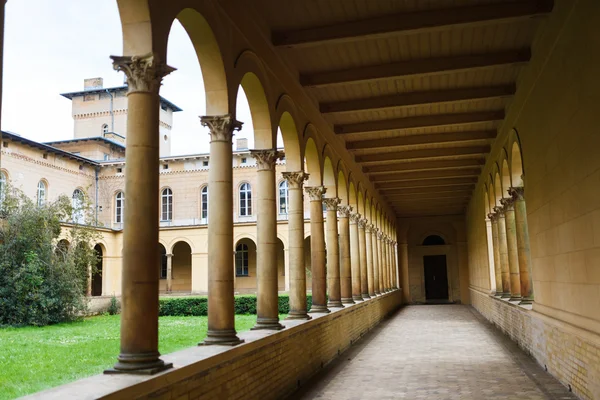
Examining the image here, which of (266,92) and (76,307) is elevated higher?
Answer: (266,92)

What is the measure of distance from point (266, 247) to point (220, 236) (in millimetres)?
1763

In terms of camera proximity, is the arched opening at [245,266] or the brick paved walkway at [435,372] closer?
the brick paved walkway at [435,372]

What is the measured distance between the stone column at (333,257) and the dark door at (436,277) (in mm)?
22959

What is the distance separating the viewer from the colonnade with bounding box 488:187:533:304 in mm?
12359

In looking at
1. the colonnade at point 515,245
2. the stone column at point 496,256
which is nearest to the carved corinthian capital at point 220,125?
the colonnade at point 515,245

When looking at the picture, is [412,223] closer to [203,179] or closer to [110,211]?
[203,179]

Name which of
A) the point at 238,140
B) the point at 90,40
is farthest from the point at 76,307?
the point at 90,40

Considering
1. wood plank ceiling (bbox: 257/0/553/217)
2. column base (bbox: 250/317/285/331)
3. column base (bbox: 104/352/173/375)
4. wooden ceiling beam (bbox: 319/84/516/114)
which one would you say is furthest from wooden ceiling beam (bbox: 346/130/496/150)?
column base (bbox: 104/352/173/375)

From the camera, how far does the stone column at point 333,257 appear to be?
13.0 meters

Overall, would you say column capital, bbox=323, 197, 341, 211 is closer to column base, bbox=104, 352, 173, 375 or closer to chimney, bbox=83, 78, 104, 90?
column base, bbox=104, 352, 173, 375

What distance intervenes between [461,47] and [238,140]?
32.8m

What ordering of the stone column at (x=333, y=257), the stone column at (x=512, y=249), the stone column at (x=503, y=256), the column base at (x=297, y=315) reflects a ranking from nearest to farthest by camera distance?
the column base at (x=297, y=315), the stone column at (x=333, y=257), the stone column at (x=512, y=249), the stone column at (x=503, y=256)

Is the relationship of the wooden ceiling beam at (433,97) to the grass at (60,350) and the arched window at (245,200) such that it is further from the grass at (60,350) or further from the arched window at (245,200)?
Answer: the arched window at (245,200)

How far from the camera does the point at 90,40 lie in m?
57.8
